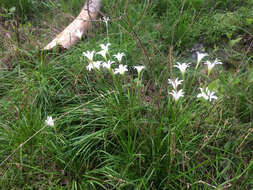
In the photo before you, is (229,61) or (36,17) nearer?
(229,61)

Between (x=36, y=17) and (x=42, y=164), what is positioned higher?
(x=36, y=17)

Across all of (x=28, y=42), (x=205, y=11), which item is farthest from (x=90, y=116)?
(x=205, y=11)

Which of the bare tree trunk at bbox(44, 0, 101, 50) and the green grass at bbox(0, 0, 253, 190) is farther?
the bare tree trunk at bbox(44, 0, 101, 50)

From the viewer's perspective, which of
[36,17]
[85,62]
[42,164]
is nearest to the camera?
[42,164]

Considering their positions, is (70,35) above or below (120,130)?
above

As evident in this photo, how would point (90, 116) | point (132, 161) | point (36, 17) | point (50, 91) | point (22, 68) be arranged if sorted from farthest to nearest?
1. point (36, 17)
2. point (22, 68)
3. point (50, 91)
4. point (90, 116)
5. point (132, 161)

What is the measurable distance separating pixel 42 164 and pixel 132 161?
799mm

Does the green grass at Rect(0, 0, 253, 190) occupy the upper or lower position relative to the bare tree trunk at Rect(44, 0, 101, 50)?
lower

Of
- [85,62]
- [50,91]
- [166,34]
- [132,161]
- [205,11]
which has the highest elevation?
[205,11]

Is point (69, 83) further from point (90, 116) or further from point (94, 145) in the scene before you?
point (94, 145)

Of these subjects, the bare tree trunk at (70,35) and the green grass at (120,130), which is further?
the bare tree trunk at (70,35)

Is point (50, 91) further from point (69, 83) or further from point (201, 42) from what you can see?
point (201, 42)

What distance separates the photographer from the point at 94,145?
79.9 inches

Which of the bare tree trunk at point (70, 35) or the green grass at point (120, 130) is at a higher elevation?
the bare tree trunk at point (70, 35)
